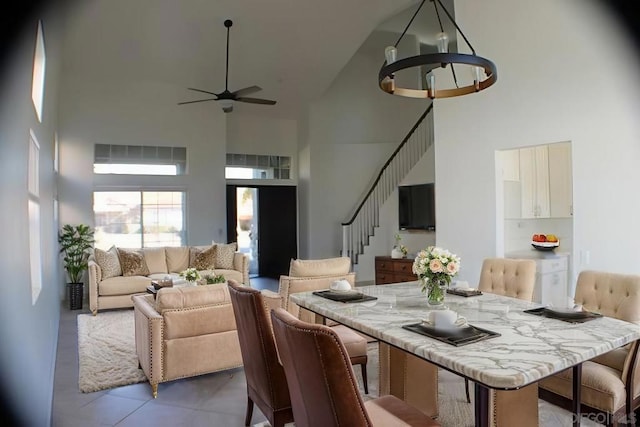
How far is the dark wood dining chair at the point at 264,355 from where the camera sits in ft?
7.58

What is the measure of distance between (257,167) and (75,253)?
13.0 feet

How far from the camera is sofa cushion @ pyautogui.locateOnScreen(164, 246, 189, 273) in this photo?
23.7ft

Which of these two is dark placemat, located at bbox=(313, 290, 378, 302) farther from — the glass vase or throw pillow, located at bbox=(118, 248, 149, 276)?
throw pillow, located at bbox=(118, 248, 149, 276)

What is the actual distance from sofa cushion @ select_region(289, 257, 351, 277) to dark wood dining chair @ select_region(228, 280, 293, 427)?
139 centimetres

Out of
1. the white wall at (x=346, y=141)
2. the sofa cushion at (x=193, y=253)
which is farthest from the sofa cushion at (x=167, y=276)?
the white wall at (x=346, y=141)

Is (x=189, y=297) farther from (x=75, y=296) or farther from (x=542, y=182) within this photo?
(x=542, y=182)

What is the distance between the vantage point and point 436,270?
2535 millimetres

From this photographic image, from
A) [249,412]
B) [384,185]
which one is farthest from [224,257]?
[249,412]

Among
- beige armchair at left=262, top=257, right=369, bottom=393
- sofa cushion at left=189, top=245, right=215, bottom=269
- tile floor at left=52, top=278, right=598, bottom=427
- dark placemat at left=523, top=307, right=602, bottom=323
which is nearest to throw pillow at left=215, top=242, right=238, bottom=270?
sofa cushion at left=189, top=245, right=215, bottom=269

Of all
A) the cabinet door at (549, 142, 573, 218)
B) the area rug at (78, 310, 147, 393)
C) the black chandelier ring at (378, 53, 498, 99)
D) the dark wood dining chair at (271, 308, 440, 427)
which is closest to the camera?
the dark wood dining chair at (271, 308, 440, 427)

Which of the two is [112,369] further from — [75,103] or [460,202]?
[75,103]

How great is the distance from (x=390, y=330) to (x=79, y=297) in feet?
20.1

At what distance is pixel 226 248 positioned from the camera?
7.46m

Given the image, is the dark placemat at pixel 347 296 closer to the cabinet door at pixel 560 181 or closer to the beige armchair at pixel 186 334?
the beige armchair at pixel 186 334
